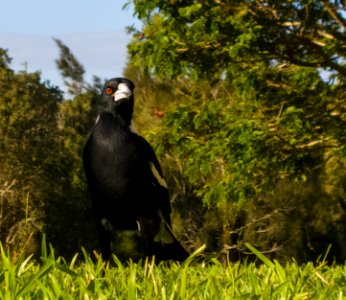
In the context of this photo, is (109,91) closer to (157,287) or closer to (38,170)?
(157,287)

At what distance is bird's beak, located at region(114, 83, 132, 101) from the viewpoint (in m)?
7.55

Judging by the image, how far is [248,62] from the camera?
1692cm

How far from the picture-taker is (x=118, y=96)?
7.57 m

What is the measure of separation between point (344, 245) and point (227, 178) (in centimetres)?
2758

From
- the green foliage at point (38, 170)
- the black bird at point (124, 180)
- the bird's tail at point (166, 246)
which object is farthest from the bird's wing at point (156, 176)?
the green foliage at point (38, 170)

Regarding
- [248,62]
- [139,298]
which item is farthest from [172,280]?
[248,62]

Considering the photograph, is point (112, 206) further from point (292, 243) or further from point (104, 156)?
point (292, 243)

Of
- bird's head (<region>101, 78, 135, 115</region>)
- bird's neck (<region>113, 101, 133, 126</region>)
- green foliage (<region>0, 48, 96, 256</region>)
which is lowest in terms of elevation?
green foliage (<region>0, 48, 96, 256</region>)

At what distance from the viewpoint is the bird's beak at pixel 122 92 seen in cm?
755

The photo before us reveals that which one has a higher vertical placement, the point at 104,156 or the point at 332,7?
the point at 332,7

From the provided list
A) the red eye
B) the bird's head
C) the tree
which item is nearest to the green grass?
the bird's head

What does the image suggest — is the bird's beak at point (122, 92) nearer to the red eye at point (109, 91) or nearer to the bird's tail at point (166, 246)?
the red eye at point (109, 91)

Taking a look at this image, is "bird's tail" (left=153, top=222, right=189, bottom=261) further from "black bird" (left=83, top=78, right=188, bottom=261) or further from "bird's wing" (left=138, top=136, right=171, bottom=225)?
"bird's wing" (left=138, top=136, right=171, bottom=225)

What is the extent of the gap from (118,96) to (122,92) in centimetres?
6
